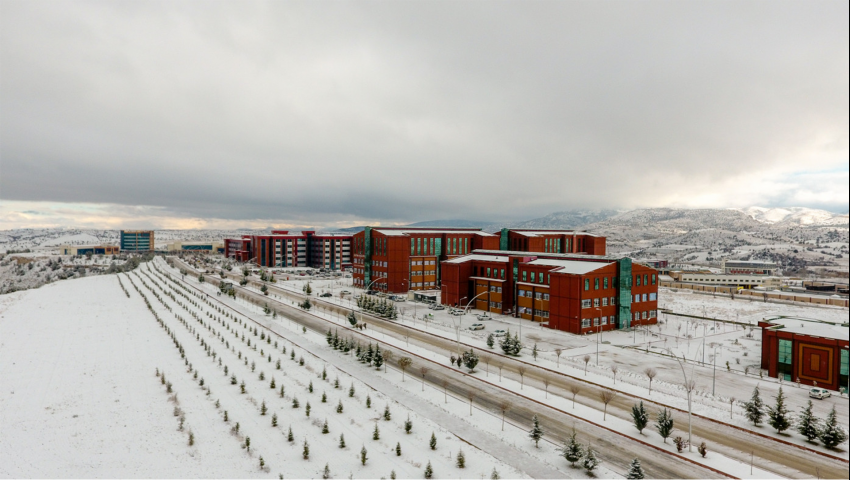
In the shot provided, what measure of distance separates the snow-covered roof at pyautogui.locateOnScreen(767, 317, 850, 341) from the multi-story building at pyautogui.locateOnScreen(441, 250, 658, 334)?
23427 millimetres

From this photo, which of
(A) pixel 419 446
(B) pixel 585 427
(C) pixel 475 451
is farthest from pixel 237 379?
(B) pixel 585 427

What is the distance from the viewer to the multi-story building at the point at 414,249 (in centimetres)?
11994

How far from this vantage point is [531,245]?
133 metres

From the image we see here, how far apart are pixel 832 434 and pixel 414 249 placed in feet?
327

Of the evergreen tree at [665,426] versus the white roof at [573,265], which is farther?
the white roof at [573,265]

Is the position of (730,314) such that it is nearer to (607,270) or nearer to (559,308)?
(607,270)

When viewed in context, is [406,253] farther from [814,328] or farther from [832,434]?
[832,434]

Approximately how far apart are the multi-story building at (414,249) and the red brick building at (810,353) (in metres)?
83.6

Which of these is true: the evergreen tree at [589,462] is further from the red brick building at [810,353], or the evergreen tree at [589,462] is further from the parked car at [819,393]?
the red brick building at [810,353]

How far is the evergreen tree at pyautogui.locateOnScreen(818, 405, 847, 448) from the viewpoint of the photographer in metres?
31.0

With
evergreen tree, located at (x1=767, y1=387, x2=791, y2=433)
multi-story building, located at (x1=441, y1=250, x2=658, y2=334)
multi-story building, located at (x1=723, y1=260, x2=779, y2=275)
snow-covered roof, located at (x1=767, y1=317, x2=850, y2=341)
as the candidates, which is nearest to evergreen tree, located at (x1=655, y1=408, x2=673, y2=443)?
evergreen tree, located at (x1=767, y1=387, x2=791, y2=433)

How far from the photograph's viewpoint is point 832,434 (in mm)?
31125

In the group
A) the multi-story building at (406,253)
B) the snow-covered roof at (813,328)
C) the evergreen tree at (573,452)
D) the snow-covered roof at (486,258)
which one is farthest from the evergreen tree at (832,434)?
the multi-story building at (406,253)

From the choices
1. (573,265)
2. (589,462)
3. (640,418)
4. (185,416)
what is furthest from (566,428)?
(573,265)
